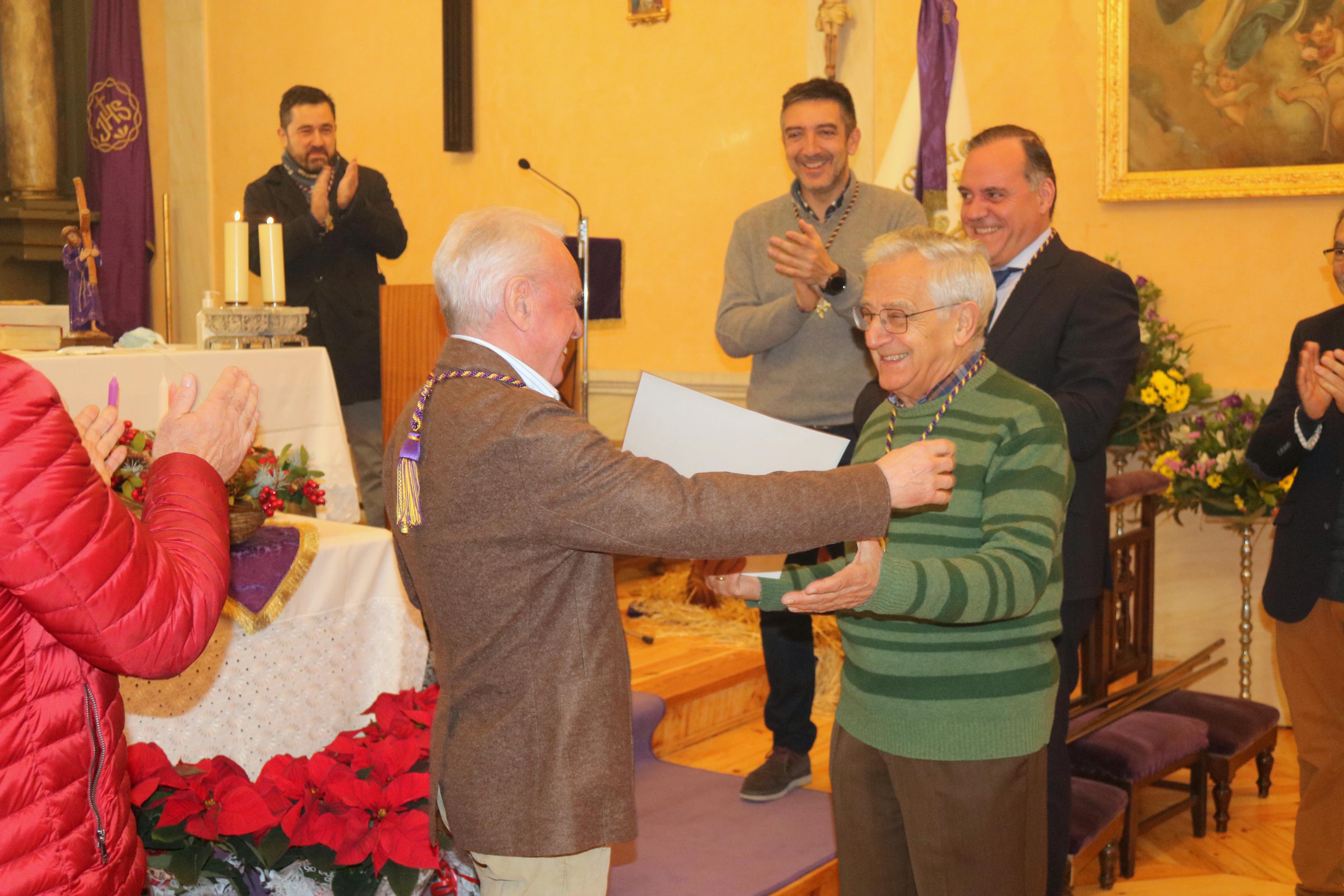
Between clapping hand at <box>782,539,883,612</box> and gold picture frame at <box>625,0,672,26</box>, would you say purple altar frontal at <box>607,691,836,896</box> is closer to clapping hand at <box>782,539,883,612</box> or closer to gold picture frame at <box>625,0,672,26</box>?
clapping hand at <box>782,539,883,612</box>

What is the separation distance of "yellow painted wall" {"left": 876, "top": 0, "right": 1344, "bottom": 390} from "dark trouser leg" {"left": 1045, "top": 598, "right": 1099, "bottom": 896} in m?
2.31

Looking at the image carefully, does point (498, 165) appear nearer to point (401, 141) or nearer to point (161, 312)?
point (401, 141)

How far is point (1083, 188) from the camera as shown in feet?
15.6

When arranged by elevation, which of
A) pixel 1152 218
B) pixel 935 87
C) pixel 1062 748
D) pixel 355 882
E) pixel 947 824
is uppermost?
pixel 935 87

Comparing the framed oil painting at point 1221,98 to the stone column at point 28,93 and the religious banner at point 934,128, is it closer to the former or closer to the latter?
the religious banner at point 934,128

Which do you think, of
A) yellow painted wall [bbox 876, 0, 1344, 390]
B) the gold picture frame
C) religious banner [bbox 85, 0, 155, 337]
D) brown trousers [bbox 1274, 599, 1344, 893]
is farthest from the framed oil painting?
religious banner [bbox 85, 0, 155, 337]

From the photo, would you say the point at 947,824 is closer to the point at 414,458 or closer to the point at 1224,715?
the point at 414,458

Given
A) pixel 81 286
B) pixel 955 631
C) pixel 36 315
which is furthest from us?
pixel 36 315

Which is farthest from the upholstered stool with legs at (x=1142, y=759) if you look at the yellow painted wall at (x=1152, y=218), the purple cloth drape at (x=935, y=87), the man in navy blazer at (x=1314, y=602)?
the purple cloth drape at (x=935, y=87)

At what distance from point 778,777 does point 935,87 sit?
2.73 metres

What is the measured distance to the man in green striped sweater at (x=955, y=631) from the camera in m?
1.79

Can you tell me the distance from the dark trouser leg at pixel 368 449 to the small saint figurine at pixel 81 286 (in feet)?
4.28

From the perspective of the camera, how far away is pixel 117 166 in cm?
696

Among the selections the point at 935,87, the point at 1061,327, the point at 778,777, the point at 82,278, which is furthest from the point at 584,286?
the point at 1061,327
